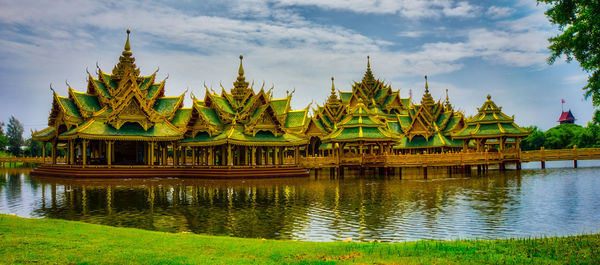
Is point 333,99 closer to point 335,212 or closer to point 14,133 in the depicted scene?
point 335,212

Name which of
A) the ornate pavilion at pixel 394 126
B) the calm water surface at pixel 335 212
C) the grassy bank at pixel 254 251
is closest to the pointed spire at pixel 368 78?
the ornate pavilion at pixel 394 126

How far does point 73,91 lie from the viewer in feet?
132

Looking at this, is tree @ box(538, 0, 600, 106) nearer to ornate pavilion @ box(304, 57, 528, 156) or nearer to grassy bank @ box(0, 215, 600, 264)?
grassy bank @ box(0, 215, 600, 264)

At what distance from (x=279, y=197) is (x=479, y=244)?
45.2 feet

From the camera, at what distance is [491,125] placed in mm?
45438

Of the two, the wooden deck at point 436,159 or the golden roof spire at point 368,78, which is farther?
the golden roof spire at point 368,78

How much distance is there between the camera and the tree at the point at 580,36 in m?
13.7

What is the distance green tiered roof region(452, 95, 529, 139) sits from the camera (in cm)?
4409

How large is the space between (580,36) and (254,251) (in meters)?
12.6

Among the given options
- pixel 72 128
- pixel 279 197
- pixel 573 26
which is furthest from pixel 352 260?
pixel 72 128

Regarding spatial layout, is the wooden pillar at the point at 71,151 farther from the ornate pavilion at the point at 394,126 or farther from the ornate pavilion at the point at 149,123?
the ornate pavilion at the point at 394,126

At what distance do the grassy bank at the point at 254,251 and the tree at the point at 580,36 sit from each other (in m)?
7.31

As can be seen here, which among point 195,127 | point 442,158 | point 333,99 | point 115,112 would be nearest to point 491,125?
point 442,158

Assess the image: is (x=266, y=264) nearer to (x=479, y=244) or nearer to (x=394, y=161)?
(x=479, y=244)
